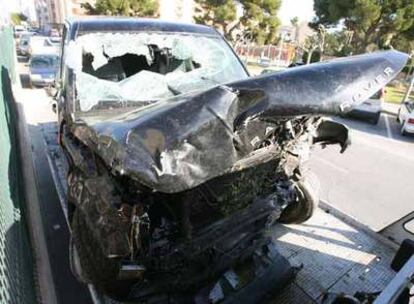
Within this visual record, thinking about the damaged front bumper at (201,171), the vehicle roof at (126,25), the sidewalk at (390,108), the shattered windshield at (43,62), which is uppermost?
the vehicle roof at (126,25)

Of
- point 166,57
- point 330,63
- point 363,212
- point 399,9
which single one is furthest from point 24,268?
point 399,9

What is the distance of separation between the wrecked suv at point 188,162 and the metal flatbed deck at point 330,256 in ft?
0.74

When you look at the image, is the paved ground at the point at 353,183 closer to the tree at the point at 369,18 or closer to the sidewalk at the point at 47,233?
the sidewalk at the point at 47,233

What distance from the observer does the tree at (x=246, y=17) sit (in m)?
31.4

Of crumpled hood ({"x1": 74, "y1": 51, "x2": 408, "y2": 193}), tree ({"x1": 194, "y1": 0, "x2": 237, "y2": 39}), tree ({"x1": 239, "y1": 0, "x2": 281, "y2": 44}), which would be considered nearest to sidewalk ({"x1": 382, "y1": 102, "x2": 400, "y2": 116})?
crumpled hood ({"x1": 74, "y1": 51, "x2": 408, "y2": 193})

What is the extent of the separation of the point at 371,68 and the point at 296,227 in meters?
2.11

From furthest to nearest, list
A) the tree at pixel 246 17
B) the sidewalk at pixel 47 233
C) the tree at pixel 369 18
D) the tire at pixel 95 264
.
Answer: the tree at pixel 246 17 < the tree at pixel 369 18 < the sidewalk at pixel 47 233 < the tire at pixel 95 264

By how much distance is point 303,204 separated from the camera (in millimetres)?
3672

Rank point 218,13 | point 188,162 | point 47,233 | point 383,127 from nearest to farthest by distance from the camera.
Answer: point 188,162 → point 47,233 → point 383,127 → point 218,13

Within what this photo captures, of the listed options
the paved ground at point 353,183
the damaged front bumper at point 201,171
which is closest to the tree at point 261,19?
the paved ground at point 353,183

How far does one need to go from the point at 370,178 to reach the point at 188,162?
6002mm

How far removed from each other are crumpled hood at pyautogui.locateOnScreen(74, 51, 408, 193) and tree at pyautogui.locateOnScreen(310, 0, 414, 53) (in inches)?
925

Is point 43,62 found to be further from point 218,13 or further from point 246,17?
point 246,17

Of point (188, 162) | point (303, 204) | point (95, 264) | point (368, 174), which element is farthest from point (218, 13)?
point (188, 162)
